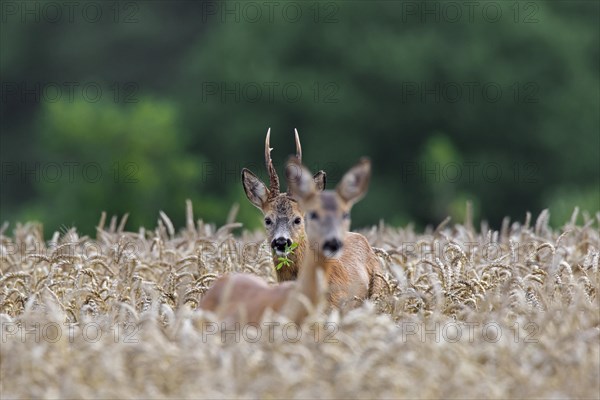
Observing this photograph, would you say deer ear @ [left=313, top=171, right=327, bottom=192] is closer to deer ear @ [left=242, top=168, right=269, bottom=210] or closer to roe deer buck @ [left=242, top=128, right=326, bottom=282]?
roe deer buck @ [left=242, top=128, right=326, bottom=282]

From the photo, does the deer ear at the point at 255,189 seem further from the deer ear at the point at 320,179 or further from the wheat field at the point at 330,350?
the wheat field at the point at 330,350

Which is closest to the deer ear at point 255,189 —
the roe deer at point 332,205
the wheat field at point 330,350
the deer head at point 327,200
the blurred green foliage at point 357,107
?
the wheat field at point 330,350

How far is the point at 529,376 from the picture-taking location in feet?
25.6

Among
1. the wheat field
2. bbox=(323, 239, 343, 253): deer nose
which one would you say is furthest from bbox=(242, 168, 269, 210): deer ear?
bbox=(323, 239, 343, 253): deer nose

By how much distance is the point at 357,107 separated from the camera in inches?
1844

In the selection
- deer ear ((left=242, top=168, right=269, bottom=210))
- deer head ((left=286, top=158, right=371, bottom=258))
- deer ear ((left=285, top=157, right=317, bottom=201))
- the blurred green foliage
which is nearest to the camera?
deer head ((left=286, top=158, right=371, bottom=258))

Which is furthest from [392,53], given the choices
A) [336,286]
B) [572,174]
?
[336,286]

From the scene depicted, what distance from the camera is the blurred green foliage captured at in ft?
139

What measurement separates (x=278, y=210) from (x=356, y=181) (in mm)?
2389

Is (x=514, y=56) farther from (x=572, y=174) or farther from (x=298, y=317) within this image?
(x=298, y=317)

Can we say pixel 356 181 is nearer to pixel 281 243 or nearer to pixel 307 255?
pixel 307 255

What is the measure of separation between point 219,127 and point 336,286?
3735cm

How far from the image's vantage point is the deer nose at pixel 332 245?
29.6 ft

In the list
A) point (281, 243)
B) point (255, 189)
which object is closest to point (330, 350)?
point (281, 243)
